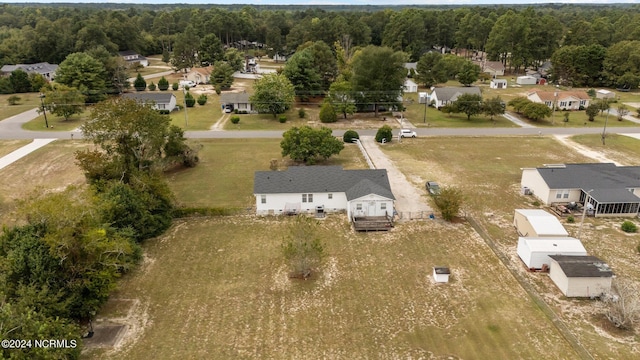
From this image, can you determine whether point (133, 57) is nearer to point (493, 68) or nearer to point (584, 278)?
point (493, 68)

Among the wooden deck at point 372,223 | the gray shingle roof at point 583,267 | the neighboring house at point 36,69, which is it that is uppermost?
the neighboring house at point 36,69

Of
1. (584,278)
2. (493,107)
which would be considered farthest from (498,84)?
(584,278)

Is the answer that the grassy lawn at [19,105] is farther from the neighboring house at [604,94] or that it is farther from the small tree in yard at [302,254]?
the neighboring house at [604,94]

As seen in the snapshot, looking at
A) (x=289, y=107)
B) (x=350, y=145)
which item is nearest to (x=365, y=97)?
(x=289, y=107)

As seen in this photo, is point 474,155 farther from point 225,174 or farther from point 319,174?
point 225,174

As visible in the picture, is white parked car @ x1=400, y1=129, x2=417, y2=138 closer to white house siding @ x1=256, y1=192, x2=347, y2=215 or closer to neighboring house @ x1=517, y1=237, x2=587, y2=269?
white house siding @ x1=256, y1=192, x2=347, y2=215

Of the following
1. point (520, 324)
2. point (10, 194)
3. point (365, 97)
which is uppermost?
point (365, 97)

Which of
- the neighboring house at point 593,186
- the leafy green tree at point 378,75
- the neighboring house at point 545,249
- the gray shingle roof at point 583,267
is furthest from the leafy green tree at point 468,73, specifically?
the gray shingle roof at point 583,267
